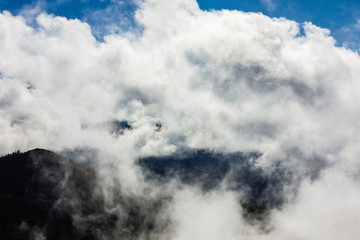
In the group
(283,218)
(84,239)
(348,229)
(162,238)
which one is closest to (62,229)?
(84,239)

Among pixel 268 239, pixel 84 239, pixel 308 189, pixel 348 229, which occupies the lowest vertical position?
pixel 84 239

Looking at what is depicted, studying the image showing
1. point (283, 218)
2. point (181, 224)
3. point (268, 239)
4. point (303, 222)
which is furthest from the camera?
point (181, 224)

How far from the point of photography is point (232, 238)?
529 ft

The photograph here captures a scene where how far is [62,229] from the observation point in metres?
171

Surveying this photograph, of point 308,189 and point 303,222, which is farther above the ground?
point 308,189

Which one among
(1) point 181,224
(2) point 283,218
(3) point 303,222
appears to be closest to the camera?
(3) point 303,222

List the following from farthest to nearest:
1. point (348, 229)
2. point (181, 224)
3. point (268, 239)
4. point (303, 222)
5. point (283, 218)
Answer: point (181, 224) < point (283, 218) < point (303, 222) < point (268, 239) < point (348, 229)

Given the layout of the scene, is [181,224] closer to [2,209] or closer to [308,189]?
[308,189]

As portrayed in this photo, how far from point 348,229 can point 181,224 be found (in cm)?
9685

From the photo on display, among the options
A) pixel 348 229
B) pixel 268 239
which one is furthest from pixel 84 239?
pixel 348 229

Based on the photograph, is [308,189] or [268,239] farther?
[308,189]

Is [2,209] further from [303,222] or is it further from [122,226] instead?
[303,222]

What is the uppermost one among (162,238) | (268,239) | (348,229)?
(348,229)

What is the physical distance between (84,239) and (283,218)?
11895cm
